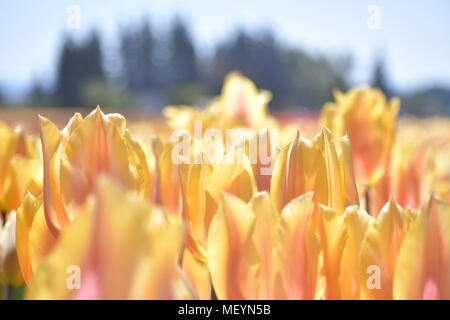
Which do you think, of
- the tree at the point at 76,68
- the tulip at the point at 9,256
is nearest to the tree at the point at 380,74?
the tree at the point at 76,68

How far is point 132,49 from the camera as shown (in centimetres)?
6650

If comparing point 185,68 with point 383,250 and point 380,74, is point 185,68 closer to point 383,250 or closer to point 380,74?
point 380,74

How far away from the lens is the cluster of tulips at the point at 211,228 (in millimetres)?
373

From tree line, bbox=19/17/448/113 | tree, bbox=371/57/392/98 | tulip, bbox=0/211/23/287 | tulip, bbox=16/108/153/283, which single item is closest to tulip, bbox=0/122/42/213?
tulip, bbox=0/211/23/287

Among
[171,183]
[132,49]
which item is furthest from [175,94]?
[171,183]

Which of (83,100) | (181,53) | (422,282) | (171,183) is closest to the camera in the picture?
(422,282)

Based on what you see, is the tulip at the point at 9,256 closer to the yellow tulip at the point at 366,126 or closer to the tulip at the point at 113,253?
the tulip at the point at 113,253

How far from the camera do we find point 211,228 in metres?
0.53

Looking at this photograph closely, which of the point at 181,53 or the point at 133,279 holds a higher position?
the point at 181,53

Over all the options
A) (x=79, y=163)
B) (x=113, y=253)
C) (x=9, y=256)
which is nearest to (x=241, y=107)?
(x=9, y=256)

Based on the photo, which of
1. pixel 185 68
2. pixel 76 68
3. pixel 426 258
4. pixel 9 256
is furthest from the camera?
pixel 185 68

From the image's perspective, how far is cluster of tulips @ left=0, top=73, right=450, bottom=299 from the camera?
373 mm
